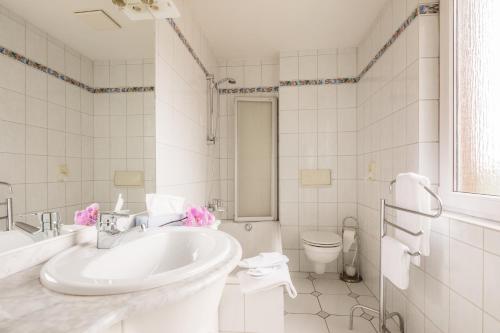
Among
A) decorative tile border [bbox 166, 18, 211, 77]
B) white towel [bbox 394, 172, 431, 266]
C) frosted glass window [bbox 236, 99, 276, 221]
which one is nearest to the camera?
white towel [bbox 394, 172, 431, 266]

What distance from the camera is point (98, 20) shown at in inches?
42.9

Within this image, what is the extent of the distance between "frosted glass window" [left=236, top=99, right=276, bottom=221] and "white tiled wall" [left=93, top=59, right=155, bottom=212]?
1560mm

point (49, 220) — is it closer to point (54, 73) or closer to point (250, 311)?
point (54, 73)

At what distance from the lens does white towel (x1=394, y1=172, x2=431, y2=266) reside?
4.47 feet

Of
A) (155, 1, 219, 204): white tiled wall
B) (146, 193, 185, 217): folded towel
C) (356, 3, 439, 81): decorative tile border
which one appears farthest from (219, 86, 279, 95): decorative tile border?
(146, 193, 185, 217): folded towel

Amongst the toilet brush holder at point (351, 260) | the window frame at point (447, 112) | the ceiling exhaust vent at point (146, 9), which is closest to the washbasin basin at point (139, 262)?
the ceiling exhaust vent at point (146, 9)

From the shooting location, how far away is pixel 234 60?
119 inches

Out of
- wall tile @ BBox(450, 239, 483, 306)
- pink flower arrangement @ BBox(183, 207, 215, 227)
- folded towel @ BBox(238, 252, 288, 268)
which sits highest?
pink flower arrangement @ BBox(183, 207, 215, 227)

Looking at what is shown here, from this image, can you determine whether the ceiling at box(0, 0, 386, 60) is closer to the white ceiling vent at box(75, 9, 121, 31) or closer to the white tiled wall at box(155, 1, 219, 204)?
the white ceiling vent at box(75, 9, 121, 31)

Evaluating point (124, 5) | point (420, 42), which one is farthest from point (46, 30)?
point (420, 42)

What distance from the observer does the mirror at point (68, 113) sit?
0.78m

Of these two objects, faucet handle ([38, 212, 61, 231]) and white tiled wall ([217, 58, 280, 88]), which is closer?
faucet handle ([38, 212, 61, 231])

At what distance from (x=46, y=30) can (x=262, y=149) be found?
226cm

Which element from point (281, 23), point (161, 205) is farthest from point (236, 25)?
point (161, 205)
